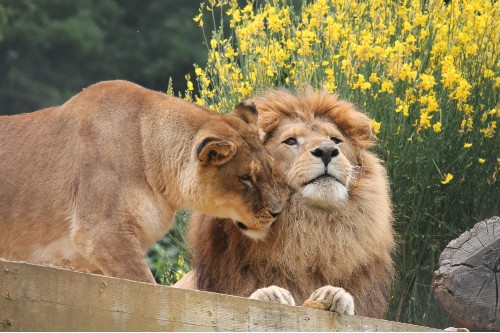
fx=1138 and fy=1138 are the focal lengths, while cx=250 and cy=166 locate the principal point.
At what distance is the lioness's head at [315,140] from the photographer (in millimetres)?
4262

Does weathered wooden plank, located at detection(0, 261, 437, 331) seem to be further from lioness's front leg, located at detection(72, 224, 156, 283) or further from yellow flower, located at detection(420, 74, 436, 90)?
yellow flower, located at detection(420, 74, 436, 90)

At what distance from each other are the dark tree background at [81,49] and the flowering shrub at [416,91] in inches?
335

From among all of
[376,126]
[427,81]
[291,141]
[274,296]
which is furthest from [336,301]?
[427,81]

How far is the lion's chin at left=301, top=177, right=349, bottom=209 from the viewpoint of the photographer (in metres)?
4.26

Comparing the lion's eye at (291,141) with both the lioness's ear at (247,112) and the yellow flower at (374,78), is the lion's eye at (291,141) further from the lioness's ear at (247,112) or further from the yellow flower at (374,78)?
the yellow flower at (374,78)

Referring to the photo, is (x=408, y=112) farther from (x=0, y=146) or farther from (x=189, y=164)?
(x=0, y=146)

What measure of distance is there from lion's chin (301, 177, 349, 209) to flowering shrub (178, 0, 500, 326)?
1132 mm

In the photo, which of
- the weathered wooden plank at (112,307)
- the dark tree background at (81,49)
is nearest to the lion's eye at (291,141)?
the weathered wooden plank at (112,307)

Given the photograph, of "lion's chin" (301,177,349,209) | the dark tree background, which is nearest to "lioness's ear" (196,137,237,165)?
"lion's chin" (301,177,349,209)

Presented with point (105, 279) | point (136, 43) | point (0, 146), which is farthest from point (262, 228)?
point (136, 43)

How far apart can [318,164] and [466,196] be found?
180 centimetres

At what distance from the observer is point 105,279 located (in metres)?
2.70

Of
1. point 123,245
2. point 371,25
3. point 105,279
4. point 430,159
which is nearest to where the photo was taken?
point 105,279

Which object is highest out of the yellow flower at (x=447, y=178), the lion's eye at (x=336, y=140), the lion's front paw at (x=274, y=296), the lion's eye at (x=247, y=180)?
the lion's eye at (x=247, y=180)
